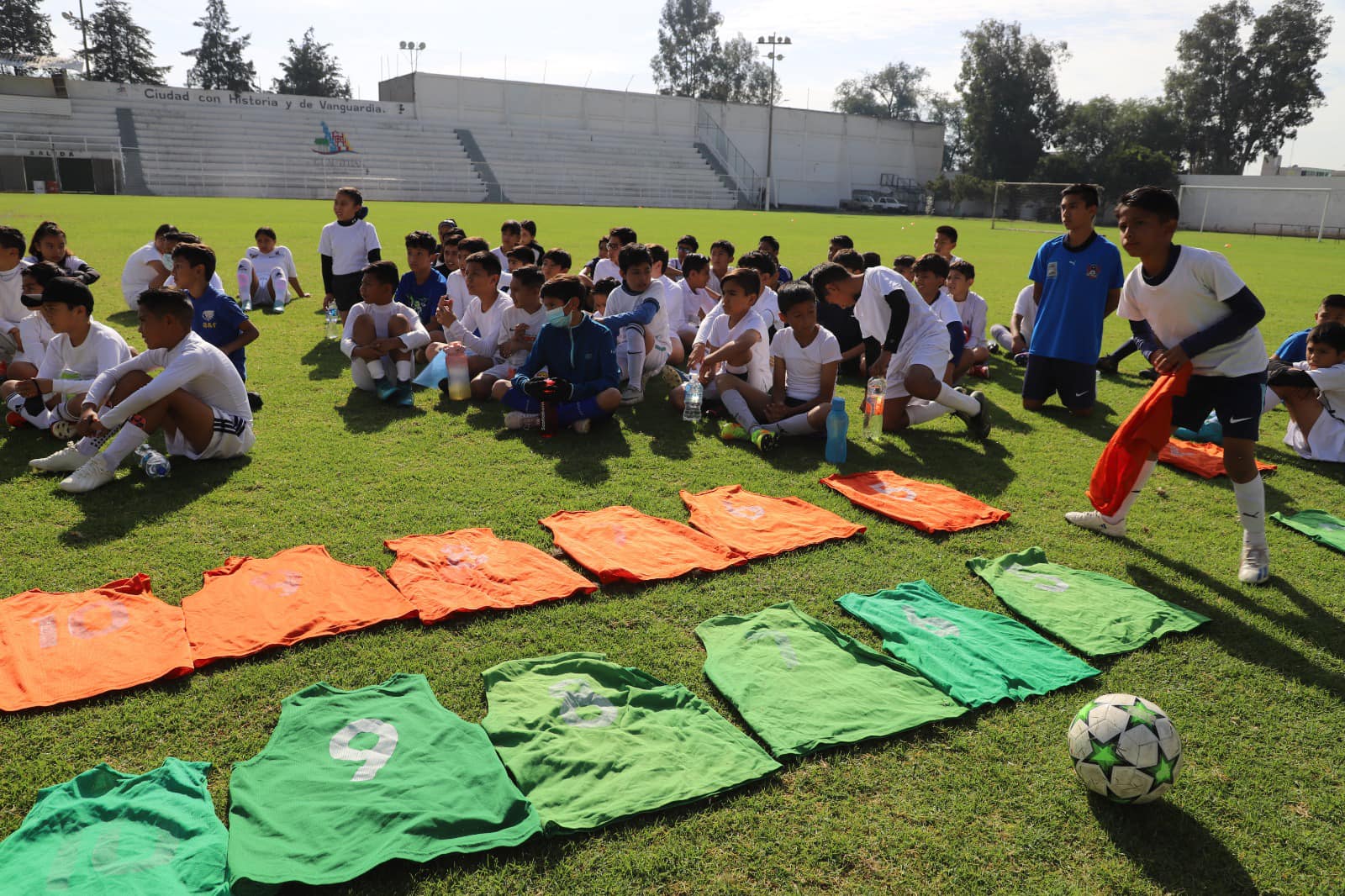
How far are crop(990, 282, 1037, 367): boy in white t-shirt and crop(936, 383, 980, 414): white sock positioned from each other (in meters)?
2.98

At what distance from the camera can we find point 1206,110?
64125 mm

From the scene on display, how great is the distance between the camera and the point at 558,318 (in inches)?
273

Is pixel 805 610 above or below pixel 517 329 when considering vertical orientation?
below

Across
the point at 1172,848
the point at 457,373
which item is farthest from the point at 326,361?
the point at 1172,848

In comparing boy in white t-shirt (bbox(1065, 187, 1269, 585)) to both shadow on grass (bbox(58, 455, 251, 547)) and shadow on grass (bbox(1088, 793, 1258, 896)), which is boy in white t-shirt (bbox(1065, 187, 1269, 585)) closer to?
shadow on grass (bbox(1088, 793, 1258, 896))

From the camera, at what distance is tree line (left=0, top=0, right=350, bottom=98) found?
2457 inches

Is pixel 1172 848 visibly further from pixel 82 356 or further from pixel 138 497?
pixel 82 356

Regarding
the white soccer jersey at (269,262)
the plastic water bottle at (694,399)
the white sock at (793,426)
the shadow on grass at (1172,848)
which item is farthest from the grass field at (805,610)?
the white soccer jersey at (269,262)

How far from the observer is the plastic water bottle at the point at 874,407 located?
7.03 m

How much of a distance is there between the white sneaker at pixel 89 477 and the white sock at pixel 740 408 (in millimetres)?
4680

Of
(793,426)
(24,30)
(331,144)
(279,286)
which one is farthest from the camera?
(24,30)

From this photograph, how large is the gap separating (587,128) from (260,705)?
5996 cm

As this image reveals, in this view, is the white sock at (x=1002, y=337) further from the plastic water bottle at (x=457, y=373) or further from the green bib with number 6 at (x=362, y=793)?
the green bib with number 6 at (x=362, y=793)

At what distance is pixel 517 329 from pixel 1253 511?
6.05 m
